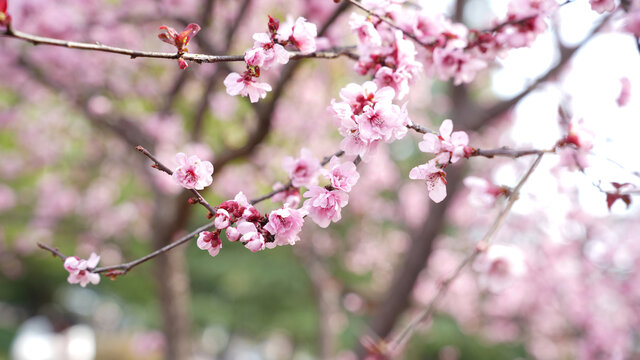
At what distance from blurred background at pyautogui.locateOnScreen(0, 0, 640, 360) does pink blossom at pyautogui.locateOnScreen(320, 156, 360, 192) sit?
614 millimetres

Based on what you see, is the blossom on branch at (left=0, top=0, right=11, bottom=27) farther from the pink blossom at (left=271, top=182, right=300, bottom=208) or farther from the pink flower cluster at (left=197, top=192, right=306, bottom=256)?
the pink blossom at (left=271, top=182, right=300, bottom=208)

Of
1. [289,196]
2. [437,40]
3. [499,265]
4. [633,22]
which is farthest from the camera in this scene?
[499,265]

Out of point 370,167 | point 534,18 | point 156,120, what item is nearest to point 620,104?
point 534,18

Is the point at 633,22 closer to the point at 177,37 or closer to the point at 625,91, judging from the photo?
the point at 625,91

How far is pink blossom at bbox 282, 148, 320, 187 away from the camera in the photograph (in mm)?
1279

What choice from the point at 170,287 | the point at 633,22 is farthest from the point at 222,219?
the point at 170,287

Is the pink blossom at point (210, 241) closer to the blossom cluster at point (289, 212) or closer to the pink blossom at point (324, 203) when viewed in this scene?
the blossom cluster at point (289, 212)

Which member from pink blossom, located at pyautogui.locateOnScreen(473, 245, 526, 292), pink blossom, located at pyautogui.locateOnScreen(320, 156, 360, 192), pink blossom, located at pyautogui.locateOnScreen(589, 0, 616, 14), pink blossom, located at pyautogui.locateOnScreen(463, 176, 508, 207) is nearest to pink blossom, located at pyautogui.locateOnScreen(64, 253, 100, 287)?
pink blossom, located at pyautogui.locateOnScreen(320, 156, 360, 192)

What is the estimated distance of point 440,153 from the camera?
1.34m

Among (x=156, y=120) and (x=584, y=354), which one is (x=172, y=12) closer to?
(x=156, y=120)

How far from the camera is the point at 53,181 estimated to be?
25.6ft

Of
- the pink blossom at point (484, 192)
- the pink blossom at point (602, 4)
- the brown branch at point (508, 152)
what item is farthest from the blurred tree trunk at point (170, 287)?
the pink blossom at point (602, 4)

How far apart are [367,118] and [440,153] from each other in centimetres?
26

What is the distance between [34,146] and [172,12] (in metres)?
4.94
